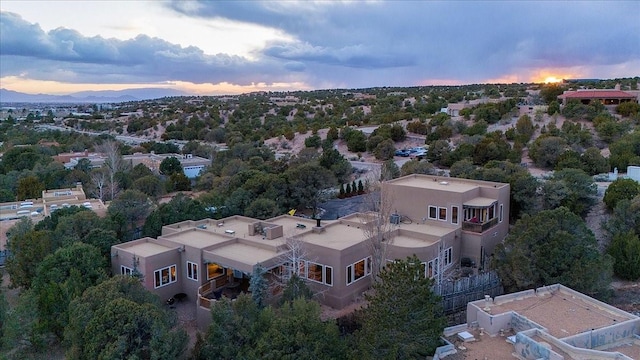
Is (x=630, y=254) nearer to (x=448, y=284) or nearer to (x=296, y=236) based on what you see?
(x=448, y=284)

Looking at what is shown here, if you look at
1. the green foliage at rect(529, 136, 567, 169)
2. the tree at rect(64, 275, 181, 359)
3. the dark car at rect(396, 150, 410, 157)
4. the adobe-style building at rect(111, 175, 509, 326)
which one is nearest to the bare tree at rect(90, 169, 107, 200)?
the adobe-style building at rect(111, 175, 509, 326)

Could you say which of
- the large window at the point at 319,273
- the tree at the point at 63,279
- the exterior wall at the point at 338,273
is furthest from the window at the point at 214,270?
the tree at the point at 63,279

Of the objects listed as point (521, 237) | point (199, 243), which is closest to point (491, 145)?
point (521, 237)

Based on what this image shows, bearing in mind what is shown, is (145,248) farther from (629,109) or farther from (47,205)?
(629,109)

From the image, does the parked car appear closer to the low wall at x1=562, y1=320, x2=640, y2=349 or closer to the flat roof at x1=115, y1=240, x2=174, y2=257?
the flat roof at x1=115, y1=240, x2=174, y2=257

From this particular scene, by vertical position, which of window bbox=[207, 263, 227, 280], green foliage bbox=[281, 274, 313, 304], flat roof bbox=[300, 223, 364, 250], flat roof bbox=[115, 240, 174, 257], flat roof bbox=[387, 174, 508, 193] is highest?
flat roof bbox=[387, 174, 508, 193]

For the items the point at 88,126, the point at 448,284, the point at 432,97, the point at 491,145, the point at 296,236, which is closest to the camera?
the point at 448,284
